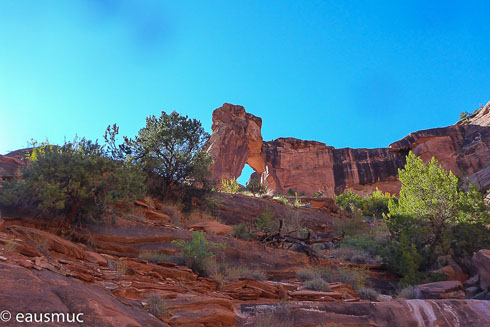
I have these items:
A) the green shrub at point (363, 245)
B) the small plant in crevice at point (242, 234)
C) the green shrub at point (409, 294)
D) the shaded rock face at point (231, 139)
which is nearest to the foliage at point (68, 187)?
the small plant in crevice at point (242, 234)

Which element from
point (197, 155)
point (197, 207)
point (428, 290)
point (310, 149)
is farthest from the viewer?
point (310, 149)

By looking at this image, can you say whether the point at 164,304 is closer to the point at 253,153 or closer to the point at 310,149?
the point at 253,153

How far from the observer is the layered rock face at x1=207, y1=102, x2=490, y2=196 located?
41.6m

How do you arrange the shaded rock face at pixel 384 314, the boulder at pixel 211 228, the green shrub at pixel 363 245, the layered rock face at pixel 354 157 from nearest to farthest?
the shaded rock face at pixel 384 314, the boulder at pixel 211 228, the green shrub at pixel 363 245, the layered rock face at pixel 354 157

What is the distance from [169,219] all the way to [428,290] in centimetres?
887

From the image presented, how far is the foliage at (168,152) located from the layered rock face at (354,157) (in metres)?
21.8

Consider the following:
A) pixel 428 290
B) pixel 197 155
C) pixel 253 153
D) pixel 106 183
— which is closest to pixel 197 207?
pixel 197 155

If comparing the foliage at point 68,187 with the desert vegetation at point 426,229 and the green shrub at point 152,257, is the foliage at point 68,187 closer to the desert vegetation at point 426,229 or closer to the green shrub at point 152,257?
the green shrub at point 152,257

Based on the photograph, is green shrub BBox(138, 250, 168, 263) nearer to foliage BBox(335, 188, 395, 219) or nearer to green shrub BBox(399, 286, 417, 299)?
green shrub BBox(399, 286, 417, 299)

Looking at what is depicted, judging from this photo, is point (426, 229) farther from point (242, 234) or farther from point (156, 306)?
point (156, 306)

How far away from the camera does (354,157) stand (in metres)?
50.0

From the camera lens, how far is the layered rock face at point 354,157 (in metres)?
41.6

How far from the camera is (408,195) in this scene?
64.6 ft

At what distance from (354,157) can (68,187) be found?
4702cm
